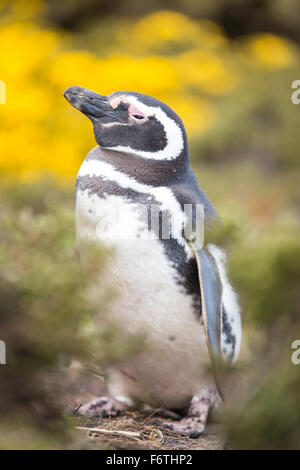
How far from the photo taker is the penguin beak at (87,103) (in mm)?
1127

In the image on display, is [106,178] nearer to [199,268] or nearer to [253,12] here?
[199,268]

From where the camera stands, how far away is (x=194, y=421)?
3.67 ft

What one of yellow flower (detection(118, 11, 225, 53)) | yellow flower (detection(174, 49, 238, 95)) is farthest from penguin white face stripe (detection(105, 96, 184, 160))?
yellow flower (detection(118, 11, 225, 53))

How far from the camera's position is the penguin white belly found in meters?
1.08

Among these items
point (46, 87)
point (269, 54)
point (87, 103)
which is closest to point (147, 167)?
point (87, 103)

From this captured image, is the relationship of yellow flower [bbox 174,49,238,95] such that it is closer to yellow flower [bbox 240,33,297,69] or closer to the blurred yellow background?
the blurred yellow background

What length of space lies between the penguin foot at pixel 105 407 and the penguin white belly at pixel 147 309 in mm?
35

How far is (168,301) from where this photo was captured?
43.7 inches

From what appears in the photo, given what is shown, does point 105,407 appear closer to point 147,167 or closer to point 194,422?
point 194,422

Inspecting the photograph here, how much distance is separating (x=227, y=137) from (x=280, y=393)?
464 cm

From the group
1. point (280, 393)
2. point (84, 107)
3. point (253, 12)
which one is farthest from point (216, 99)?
point (280, 393)

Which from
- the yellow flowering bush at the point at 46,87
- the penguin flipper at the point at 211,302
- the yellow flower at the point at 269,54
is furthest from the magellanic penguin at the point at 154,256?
the yellow flower at the point at 269,54

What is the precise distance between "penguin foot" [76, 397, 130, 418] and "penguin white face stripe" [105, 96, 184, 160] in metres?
0.47

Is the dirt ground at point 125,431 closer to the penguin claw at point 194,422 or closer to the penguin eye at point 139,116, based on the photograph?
the penguin claw at point 194,422
